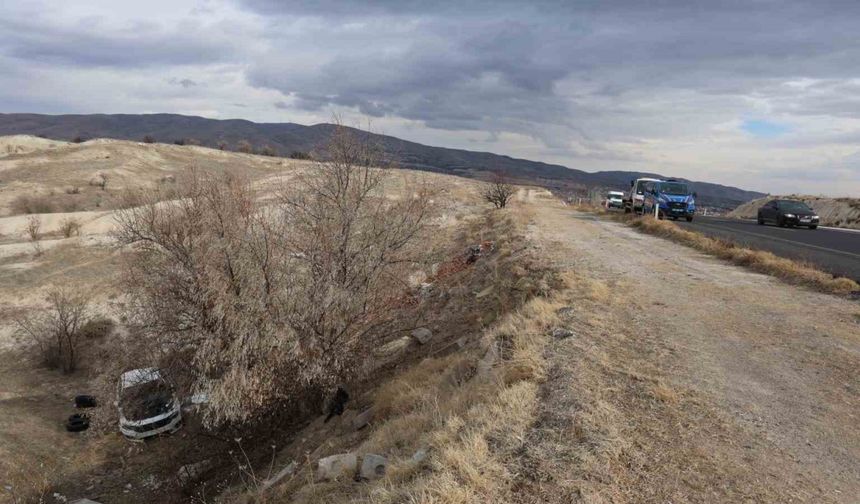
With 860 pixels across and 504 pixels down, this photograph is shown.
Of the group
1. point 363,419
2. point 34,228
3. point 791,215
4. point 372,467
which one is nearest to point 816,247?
point 791,215

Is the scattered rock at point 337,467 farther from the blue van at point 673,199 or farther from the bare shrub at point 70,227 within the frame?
the bare shrub at point 70,227

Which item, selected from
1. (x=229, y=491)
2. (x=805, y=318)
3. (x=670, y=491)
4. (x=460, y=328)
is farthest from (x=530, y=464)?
(x=460, y=328)

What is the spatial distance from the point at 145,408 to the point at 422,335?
7.59m

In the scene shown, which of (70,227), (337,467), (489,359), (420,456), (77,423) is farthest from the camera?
(70,227)

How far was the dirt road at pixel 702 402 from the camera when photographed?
400cm

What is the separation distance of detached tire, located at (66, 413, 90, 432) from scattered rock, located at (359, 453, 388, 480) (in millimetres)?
12736

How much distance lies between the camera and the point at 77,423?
1426cm

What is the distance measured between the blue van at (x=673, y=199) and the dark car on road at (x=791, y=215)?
4.57m

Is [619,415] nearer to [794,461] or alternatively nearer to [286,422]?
[794,461]

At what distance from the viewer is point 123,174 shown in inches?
2004

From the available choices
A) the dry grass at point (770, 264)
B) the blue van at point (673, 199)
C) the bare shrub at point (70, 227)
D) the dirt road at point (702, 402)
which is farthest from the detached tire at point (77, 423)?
the blue van at point (673, 199)

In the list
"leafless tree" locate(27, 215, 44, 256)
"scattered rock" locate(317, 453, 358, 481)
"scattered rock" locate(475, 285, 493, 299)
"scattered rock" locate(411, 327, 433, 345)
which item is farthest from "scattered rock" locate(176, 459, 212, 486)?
"leafless tree" locate(27, 215, 44, 256)

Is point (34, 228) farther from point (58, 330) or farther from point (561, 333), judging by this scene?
point (561, 333)

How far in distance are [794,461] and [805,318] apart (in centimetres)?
524
